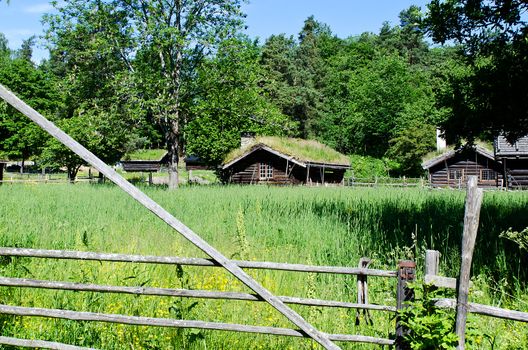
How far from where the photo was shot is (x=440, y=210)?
38.8ft

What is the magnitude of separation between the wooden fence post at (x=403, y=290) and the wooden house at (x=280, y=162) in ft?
106

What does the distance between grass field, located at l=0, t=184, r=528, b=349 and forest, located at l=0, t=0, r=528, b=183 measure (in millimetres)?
2142

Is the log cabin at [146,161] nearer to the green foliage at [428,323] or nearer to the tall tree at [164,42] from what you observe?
the tall tree at [164,42]

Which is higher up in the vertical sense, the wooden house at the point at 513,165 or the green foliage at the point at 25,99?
the green foliage at the point at 25,99

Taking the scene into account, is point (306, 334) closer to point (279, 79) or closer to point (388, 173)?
point (388, 173)

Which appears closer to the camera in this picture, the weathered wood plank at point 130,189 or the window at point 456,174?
the weathered wood plank at point 130,189

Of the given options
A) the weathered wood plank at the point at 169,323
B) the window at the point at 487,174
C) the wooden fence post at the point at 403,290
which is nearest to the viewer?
the wooden fence post at the point at 403,290

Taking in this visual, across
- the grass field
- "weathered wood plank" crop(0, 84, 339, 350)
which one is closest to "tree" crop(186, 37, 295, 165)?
the grass field

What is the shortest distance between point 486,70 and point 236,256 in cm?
577

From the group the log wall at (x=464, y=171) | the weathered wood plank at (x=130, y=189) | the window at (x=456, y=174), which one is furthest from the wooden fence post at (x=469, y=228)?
the window at (x=456, y=174)

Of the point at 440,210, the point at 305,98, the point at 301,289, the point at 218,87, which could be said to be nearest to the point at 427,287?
the point at 301,289

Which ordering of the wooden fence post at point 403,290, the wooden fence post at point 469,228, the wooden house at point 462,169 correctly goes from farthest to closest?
the wooden house at point 462,169 → the wooden fence post at point 403,290 → the wooden fence post at point 469,228

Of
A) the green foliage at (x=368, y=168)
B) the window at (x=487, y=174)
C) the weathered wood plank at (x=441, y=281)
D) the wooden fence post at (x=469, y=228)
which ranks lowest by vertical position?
the weathered wood plank at (x=441, y=281)

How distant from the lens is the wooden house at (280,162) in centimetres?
3662
